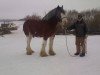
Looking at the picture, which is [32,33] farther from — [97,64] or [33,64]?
[97,64]

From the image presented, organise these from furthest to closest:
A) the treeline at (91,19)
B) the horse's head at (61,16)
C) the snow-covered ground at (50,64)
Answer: the treeline at (91,19) < the horse's head at (61,16) < the snow-covered ground at (50,64)

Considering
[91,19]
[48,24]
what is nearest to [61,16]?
[48,24]

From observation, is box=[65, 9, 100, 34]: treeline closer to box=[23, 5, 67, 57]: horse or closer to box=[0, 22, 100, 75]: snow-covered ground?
box=[0, 22, 100, 75]: snow-covered ground

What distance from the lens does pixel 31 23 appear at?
8.99m

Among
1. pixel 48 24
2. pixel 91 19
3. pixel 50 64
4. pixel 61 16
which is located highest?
pixel 91 19

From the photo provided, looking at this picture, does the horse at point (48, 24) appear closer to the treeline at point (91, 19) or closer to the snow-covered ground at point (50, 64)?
the snow-covered ground at point (50, 64)

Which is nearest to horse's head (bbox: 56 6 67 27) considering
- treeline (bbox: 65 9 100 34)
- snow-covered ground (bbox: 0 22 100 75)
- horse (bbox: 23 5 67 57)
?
horse (bbox: 23 5 67 57)

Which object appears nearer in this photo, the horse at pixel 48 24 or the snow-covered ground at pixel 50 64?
the snow-covered ground at pixel 50 64

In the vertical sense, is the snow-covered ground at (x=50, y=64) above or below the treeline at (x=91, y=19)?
below

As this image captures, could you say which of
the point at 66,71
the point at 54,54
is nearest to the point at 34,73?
the point at 66,71

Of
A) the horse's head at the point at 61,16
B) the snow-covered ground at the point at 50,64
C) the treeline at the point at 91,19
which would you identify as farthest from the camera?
the treeline at the point at 91,19

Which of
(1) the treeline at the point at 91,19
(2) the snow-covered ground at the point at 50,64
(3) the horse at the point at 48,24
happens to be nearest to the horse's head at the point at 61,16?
(3) the horse at the point at 48,24

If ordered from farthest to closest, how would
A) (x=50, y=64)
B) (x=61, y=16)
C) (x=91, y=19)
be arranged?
(x=91, y=19), (x=61, y=16), (x=50, y=64)

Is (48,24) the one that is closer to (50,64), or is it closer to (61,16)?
(61,16)
